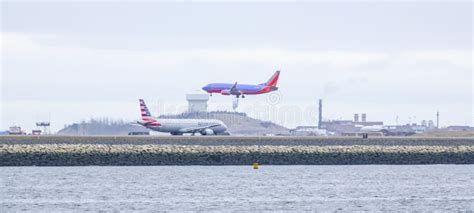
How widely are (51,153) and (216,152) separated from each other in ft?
41.1

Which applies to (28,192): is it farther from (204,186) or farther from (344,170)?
(344,170)

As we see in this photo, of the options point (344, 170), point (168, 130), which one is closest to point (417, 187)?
point (344, 170)

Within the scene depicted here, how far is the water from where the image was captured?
205ft

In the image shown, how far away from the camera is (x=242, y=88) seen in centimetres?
17762

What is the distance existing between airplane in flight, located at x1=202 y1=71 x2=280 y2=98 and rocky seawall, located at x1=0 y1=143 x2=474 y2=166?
7412 centimetres

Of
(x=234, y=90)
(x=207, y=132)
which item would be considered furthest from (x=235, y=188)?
(x=234, y=90)

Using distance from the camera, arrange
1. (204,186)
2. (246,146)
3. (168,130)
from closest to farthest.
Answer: (204,186) → (246,146) → (168,130)

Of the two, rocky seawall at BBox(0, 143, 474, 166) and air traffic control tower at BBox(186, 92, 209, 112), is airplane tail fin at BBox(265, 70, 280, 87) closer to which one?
air traffic control tower at BBox(186, 92, 209, 112)

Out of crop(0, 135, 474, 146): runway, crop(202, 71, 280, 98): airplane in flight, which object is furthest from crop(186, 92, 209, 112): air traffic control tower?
crop(0, 135, 474, 146): runway

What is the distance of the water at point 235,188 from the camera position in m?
62.5

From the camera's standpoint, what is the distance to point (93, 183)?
7550cm

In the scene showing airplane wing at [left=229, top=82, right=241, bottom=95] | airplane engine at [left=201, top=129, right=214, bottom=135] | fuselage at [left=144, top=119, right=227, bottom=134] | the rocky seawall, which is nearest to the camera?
the rocky seawall

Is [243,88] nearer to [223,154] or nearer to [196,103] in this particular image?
[196,103]

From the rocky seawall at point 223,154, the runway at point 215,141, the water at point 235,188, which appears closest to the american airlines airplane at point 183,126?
the runway at point 215,141
